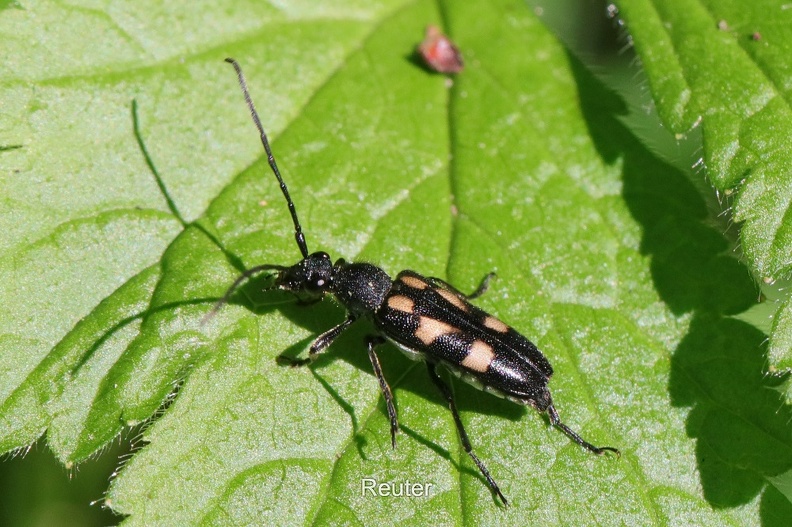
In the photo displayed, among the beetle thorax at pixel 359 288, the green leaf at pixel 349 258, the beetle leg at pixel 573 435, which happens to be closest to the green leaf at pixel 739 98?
the green leaf at pixel 349 258

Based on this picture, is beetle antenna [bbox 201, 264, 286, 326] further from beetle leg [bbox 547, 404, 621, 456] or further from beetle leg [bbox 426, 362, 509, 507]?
beetle leg [bbox 547, 404, 621, 456]

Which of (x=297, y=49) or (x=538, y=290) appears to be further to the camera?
(x=297, y=49)

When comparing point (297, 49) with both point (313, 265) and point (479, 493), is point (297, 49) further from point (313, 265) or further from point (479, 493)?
point (479, 493)

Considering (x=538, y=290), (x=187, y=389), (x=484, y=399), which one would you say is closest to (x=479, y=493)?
(x=484, y=399)

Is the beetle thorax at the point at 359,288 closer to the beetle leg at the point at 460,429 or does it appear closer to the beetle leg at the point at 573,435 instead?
the beetle leg at the point at 460,429

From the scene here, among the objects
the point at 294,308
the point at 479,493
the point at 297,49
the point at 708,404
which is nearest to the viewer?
the point at 479,493
